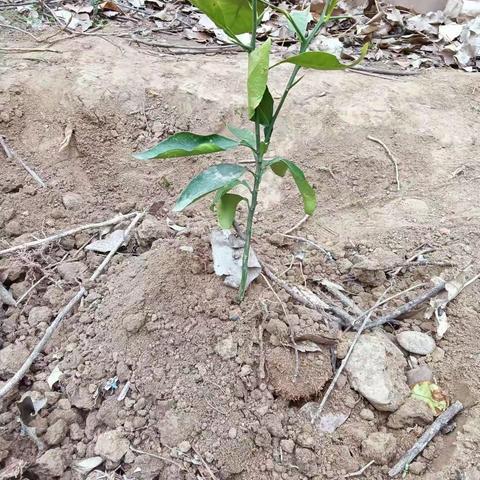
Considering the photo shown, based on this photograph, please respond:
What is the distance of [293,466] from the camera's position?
125 cm

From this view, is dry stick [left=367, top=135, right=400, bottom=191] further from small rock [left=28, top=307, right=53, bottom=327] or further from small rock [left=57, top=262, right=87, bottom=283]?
small rock [left=28, top=307, right=53, bottom=327]

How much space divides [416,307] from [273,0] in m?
2.43

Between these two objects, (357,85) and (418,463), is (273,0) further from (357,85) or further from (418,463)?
(418,463)

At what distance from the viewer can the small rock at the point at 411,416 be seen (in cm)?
132

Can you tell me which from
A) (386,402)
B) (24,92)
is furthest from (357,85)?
(386,402)

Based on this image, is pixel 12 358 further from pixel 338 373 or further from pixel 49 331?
pixel 338 373

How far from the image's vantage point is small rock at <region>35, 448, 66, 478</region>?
1.22 meters

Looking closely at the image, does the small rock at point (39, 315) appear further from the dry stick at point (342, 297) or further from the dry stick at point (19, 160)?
the dry stick at point (342, 297)

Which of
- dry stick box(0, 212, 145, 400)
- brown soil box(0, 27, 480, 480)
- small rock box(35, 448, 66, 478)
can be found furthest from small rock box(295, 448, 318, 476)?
dry stick box(0, 212, 145, 400)

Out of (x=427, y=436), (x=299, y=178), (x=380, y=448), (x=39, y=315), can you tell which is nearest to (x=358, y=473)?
(x=380, y=448)

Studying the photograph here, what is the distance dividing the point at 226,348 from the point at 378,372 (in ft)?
1.31

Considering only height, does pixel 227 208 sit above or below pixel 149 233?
above

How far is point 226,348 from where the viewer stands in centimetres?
138

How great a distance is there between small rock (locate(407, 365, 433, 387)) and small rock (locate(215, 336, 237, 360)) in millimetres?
471
